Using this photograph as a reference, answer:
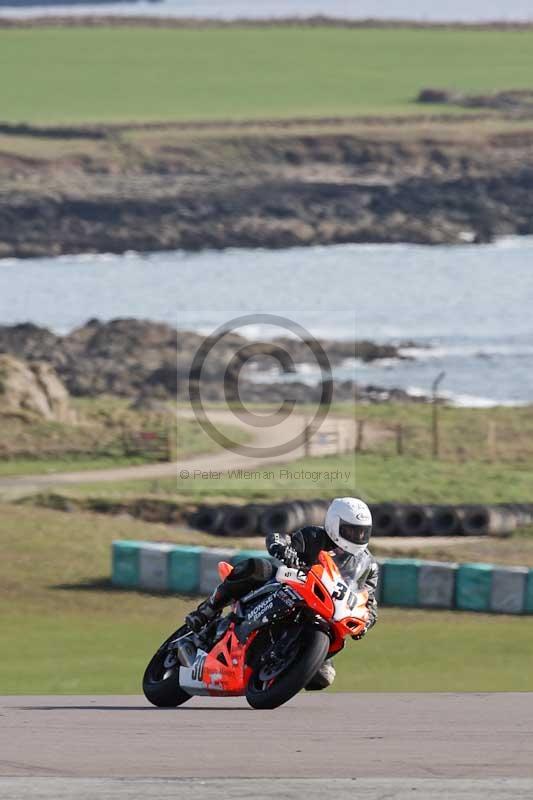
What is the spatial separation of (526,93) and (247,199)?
1347 inches

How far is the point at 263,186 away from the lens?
375 ft

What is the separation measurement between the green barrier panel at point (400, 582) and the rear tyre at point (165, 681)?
12053 millimetres

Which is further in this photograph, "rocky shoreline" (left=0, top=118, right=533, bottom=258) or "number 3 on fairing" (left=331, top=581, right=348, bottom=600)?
"rocky shoreline" (left=0, top=118, right=533, bottom=258)

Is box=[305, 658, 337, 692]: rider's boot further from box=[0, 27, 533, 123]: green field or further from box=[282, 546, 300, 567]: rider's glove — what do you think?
box=[0, 27, 533, 123]: green field

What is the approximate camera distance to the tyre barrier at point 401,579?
25562 mm

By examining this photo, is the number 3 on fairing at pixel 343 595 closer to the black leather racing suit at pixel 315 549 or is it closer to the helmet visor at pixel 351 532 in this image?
the black leather racing suit at pixel 315 549

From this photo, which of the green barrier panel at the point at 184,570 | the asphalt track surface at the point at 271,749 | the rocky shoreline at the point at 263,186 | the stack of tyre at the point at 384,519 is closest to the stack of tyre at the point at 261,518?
the stack of tyre at the point at 384,519

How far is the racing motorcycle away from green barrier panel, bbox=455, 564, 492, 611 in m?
12.2

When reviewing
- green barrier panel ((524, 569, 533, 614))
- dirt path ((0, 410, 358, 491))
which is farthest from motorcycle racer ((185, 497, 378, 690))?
dirt path ((0, 410, 358, 491))

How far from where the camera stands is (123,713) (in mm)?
13758

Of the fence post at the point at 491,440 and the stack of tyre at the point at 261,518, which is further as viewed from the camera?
the fence post at the point at 491,440

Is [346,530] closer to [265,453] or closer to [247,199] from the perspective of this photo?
[265,453]

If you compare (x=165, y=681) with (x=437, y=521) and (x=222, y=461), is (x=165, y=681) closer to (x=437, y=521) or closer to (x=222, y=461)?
(x=437, y=521)

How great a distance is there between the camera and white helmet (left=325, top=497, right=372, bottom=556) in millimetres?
13070
